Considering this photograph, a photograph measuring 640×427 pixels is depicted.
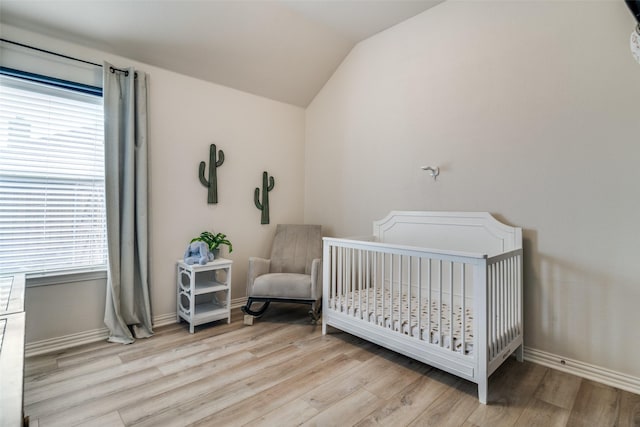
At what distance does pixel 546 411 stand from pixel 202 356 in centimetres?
209

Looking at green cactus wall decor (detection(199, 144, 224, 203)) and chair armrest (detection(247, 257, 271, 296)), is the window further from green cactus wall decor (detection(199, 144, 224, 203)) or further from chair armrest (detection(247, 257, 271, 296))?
chair armrest (detection(247, 257, 271, 296))

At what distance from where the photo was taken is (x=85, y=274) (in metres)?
2.43

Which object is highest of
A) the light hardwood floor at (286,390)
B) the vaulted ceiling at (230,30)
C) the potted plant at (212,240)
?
the vaulted ceiling at (230,30)

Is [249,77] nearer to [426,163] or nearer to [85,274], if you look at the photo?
[426,163]

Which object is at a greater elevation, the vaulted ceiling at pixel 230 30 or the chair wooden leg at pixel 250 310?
the vaulted ceiling at pixel 230 30

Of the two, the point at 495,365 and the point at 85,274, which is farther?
the point at 85,274

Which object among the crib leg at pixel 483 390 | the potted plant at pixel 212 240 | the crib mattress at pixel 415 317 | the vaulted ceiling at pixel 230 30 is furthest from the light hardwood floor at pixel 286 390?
the vaulted ceiling at pixel 230 30

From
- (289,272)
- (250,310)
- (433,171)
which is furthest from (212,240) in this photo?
(433,171)

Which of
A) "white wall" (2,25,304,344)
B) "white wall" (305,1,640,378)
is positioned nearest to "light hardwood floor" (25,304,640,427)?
"white wall" (2,25,304,344)

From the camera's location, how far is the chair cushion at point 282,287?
2.83m

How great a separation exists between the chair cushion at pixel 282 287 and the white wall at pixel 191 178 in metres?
0.56

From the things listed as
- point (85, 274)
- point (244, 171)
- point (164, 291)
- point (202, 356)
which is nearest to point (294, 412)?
point (202, 356)

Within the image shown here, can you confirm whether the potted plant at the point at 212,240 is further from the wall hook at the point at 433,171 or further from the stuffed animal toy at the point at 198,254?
the wall hook at the point at 433,171

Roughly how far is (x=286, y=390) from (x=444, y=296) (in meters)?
1.44
